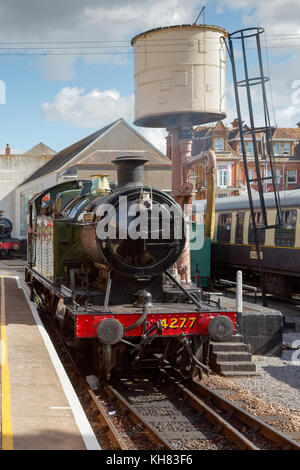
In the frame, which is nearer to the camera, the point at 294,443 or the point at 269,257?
the point at 294,443

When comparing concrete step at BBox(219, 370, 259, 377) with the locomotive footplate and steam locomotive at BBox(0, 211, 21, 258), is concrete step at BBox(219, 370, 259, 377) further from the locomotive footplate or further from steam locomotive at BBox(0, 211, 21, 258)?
steam locomotive at BBox(0, 211, 21, 258)

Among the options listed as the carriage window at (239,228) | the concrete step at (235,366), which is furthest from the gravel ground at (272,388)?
the carriage window at (239,228)

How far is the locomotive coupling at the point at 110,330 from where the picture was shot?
7062mm

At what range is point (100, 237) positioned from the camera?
7.62 meters

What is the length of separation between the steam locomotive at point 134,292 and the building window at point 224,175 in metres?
39.7

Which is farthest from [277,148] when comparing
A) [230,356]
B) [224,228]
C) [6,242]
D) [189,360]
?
[189,360]

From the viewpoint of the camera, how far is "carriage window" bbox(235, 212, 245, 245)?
17312 mm

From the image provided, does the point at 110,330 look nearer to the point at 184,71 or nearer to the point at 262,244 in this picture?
the point at 184,71

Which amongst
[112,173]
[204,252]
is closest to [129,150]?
[112,173]

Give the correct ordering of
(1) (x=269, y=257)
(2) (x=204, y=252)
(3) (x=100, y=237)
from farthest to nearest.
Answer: (2) (x=204, y=252), (1) (x=269, y=257), (3) (x=100, y=237)

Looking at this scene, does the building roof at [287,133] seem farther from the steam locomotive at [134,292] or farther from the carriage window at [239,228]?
the steam locomotive at [134,292]

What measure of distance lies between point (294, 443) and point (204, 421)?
51.9 inches

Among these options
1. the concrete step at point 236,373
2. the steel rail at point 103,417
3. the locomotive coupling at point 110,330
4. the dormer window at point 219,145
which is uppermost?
the dormer window at point 219,145
